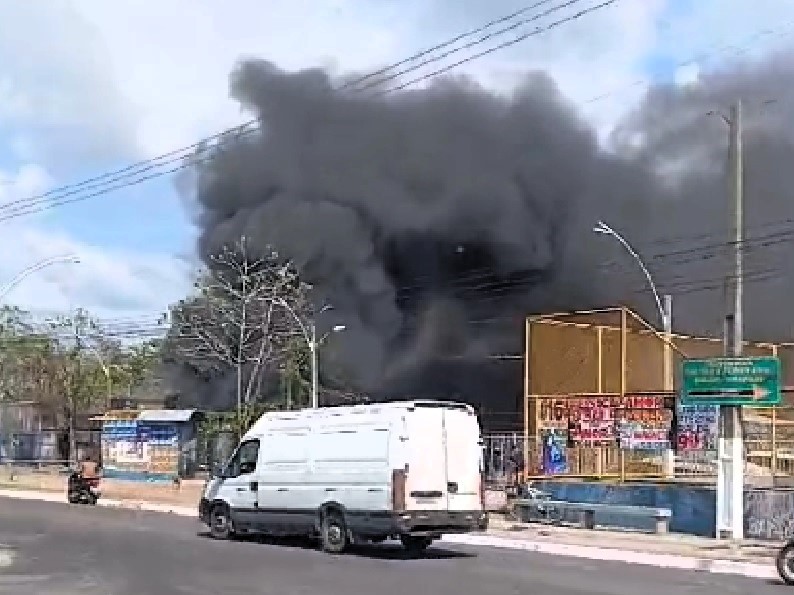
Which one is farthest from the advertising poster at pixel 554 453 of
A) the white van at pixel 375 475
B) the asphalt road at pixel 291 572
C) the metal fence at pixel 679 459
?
the white van at pixel 375 475

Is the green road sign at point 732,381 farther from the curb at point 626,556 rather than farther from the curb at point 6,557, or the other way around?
the curb at point 6,557

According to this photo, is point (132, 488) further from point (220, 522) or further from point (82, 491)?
point (220, 522)

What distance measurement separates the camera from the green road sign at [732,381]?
22.2 meters

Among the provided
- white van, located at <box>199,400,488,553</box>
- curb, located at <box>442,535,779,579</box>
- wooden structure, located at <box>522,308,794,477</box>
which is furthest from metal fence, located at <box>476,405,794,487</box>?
white van, located at <box>199,400,488,553</box>

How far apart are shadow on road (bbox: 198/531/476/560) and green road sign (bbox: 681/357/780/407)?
5715 millimetres

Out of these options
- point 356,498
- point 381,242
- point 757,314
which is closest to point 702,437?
point 356,498

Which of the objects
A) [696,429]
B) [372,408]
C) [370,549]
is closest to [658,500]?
[696,429]

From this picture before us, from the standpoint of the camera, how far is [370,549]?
20.7 m

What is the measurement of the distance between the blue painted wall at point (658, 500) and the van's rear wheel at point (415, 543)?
227 inches

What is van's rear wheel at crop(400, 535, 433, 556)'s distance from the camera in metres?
20.2

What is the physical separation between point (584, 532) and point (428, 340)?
131 feet

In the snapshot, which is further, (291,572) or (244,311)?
(244,311)

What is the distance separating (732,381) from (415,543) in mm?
6504

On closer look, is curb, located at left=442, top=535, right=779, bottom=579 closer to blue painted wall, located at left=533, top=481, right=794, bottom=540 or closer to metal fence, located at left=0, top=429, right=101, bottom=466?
blue painted wall, located at left=533, top=481, right=794, bottom=540
